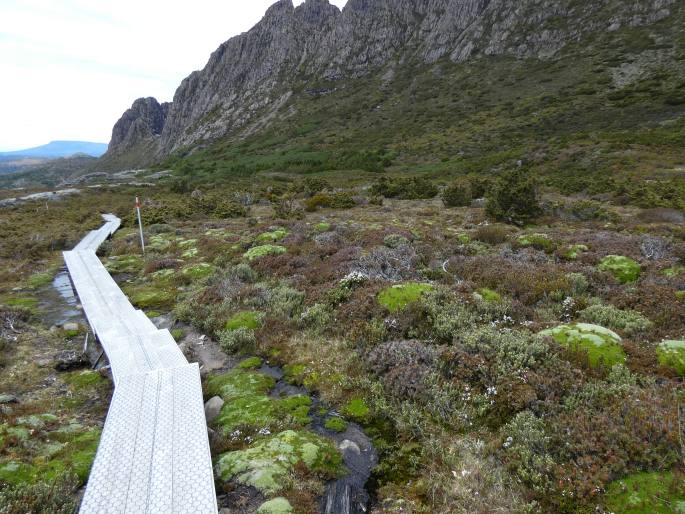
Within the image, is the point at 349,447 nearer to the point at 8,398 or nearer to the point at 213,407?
the point at 213,407

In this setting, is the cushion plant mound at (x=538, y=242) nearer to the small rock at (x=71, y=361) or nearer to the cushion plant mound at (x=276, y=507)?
the cushion plant mound at (x=276, y=507)

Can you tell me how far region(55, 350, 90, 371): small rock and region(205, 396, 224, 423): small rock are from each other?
184 inches

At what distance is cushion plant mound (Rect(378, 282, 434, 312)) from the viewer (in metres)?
10.6

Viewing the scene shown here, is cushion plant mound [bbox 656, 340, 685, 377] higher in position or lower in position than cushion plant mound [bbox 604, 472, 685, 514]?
higher

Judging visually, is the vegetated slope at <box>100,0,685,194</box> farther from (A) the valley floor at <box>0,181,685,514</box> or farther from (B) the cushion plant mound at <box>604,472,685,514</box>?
(B) the cushion plant mound at <box>604,472,685,514</box>

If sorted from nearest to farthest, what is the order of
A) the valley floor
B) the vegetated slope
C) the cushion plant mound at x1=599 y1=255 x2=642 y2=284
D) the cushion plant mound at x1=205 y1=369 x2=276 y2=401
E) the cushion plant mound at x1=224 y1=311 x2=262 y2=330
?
1. the valley floor
2. the cushion plant mound at x1=205 y1=369 x2=276 y2=401
3. the cushion plant mound at x1=224 y1=311 x2=262 y2=330
4. the cushion plant mound at x1=599 y1=255 x2=642 y2=284
5. the vegetated slope

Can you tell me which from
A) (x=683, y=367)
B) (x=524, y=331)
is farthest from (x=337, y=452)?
(x=683, y=367)

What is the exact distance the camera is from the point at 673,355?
7219 mm

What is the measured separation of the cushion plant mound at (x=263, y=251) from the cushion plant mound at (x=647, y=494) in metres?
14.7

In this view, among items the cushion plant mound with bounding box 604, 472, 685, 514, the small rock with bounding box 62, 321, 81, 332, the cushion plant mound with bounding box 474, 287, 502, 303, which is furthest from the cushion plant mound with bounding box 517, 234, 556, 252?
the small rock with bounding box 62, 321, 81, 332

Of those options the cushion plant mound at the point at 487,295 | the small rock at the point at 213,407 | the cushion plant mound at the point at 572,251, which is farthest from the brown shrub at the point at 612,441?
the cushion plant mound at the point at 572,251

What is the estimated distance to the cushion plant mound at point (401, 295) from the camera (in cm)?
1055

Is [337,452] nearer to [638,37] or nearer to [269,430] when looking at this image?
[269,430]

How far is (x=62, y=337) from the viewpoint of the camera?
1188 cm
